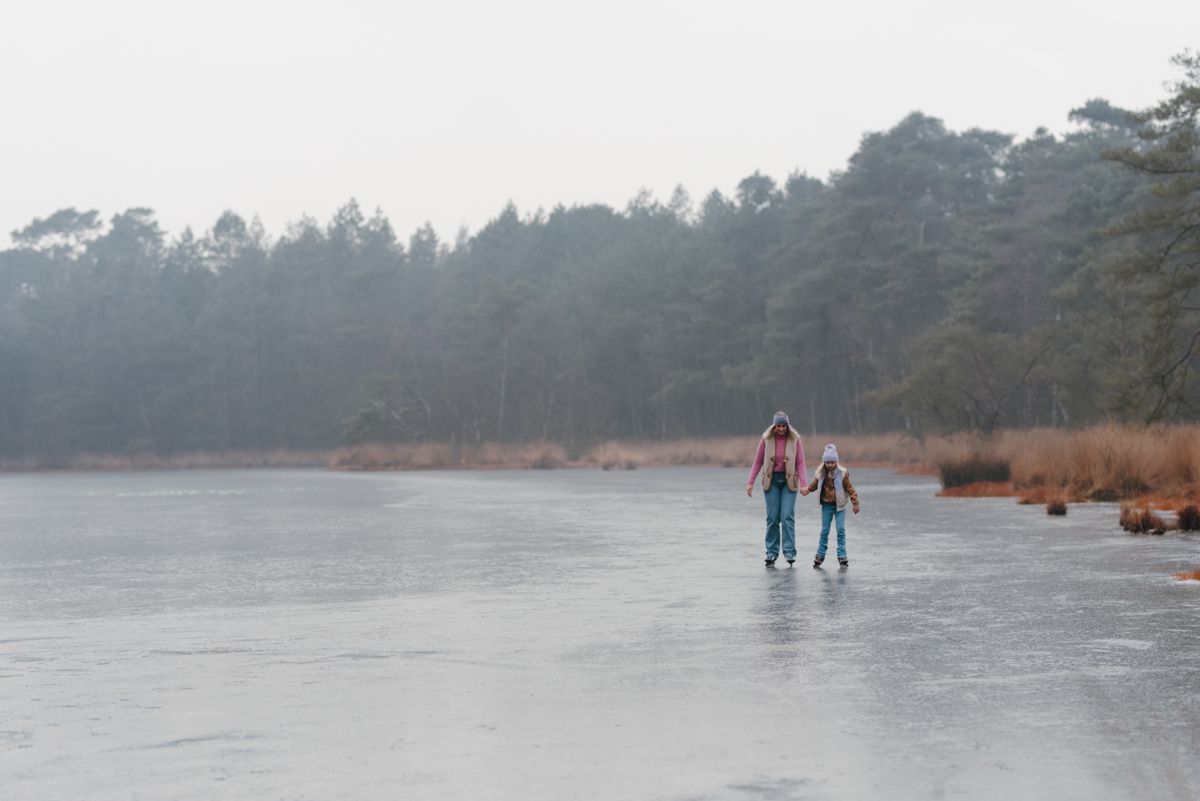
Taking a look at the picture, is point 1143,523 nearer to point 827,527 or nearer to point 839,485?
point 827,527

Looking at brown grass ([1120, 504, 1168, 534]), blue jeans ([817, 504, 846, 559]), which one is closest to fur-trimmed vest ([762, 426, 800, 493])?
blue jeans ([817, 504, 846, 559])

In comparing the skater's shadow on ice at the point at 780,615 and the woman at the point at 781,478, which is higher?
the woman at the point at 781,478

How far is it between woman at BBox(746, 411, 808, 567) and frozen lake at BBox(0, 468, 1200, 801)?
0.34m

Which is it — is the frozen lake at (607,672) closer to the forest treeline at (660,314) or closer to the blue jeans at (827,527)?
the blue jeans at (827,527)

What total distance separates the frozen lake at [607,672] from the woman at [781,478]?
339 mm

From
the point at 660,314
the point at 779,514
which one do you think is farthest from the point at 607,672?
the point at 660,314

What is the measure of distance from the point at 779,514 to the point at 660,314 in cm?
8251

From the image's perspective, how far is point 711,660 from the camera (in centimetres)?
1028

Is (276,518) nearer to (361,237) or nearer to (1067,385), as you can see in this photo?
(1067,385)

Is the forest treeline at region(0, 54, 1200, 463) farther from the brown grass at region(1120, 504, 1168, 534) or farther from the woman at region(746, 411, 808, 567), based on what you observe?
the woman at region(746, 411, 808, 567)

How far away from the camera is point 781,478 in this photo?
17609 mm

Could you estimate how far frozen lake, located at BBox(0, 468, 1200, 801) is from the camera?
682 cm

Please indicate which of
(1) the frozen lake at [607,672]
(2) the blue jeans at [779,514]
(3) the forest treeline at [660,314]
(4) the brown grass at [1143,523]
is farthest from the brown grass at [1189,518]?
(3) the forest treeline at [660,314]

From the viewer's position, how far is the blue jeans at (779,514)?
58.0 ft
